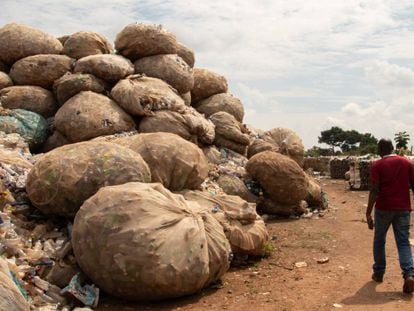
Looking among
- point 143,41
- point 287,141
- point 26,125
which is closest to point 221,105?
point 287,141

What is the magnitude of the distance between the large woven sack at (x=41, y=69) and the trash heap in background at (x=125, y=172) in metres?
0.02

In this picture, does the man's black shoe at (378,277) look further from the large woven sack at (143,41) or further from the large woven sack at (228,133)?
the large woven sack at (143,41)

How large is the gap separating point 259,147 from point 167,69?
2.31 m

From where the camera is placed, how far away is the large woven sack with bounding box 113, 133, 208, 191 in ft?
16.4

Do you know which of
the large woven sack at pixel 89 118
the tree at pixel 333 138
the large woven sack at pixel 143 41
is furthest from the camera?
the tree at pixel 333 138

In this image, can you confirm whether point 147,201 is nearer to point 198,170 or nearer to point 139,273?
point 139,273

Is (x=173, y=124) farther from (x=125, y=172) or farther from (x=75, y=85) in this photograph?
(x=125, y=172)

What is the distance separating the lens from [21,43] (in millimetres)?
7746

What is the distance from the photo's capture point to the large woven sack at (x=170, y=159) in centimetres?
500

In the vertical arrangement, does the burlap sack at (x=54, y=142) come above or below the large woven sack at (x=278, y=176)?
above

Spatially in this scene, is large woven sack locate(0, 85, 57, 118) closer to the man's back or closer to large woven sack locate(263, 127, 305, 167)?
large woven sack locate(263, 127, 305, 167)

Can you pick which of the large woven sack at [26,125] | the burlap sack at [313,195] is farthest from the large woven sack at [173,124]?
the burlap sack at [313,195]

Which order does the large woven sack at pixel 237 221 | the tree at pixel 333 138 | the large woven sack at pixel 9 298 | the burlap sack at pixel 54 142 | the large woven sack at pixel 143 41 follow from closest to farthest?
the large woven sack at pixel 9 298
the large woven sack at pixel 237 221
the burlap sack at pixel 54 142
the large woven sack at pixel 143 41
the tree at pixel 333 138

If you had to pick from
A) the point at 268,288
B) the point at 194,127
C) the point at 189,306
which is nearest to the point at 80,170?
the point at 189,306
